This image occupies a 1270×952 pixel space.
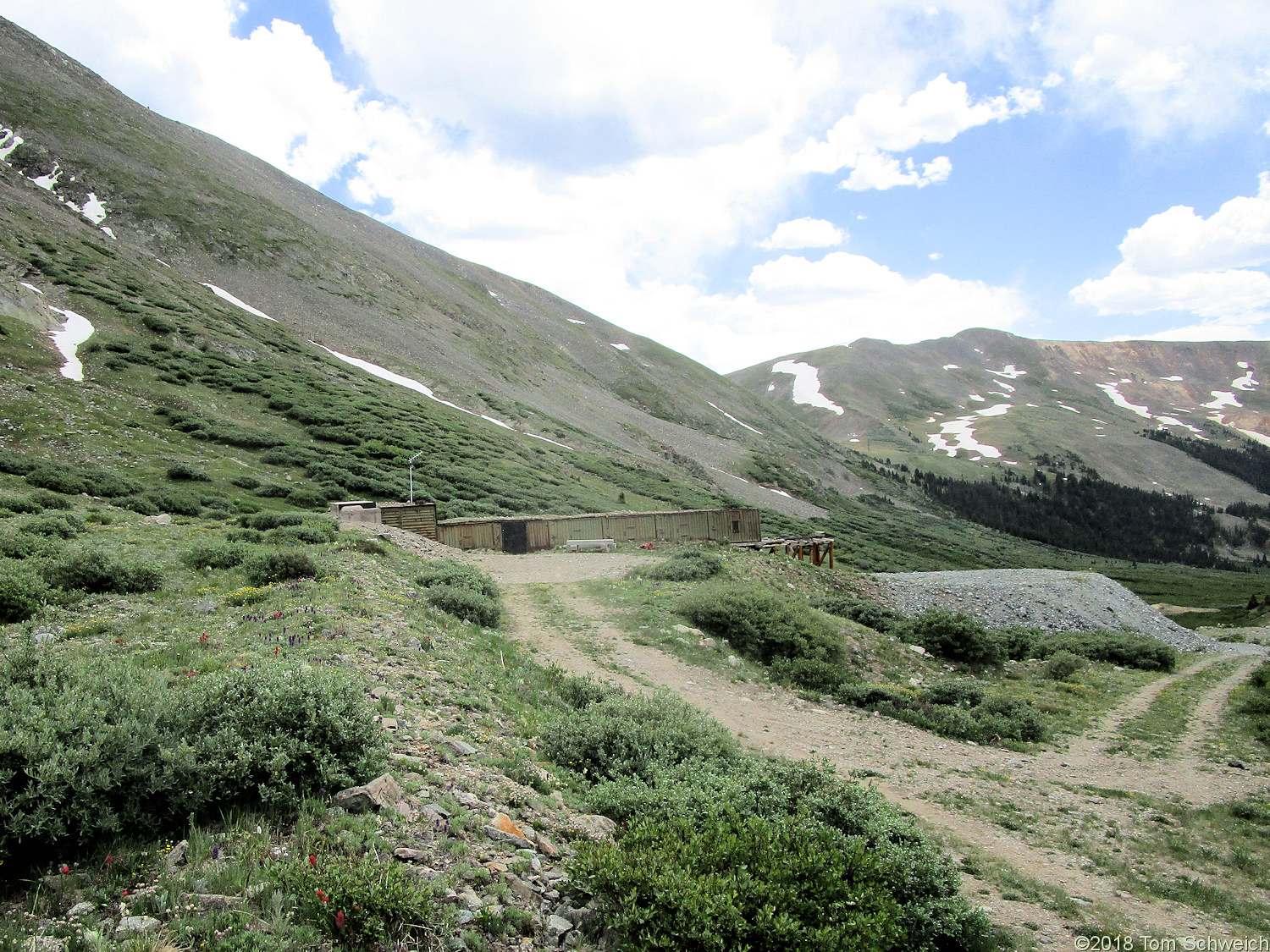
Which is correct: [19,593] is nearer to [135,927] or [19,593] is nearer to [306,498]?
[135,927]

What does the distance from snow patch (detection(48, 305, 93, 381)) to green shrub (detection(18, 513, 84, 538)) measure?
21.2m

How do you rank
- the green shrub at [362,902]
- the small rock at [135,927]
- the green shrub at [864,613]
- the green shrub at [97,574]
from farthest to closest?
the green shrub at [864,613]
the green shrub at [97,574]
the green shrub at [362,902]
the small rock at [135,927]

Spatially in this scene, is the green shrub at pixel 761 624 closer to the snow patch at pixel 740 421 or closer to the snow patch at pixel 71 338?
the snow patch at pixel 71 338

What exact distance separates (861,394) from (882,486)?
314ft

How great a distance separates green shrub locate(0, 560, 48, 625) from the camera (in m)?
8.30

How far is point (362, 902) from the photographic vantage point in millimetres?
3361

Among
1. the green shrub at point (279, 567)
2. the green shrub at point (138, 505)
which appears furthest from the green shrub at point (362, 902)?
the green shrub at point (138, 505)

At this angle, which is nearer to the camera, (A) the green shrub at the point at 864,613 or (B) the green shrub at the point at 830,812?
(B) the green shrub at the point at 830,812

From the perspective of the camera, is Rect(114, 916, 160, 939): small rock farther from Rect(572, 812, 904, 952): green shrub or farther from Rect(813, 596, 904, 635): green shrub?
Rect(813, 596, 904, 635): green shrub

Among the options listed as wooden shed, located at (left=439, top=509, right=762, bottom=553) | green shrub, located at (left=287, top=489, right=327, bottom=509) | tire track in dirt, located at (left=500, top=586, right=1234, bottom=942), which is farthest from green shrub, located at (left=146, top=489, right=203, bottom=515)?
tire track in dirt, located at (left=500, top=586, right=1234, bottom=942)

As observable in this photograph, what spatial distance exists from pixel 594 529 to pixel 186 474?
16.4 m

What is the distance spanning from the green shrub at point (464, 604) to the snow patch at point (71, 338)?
27394mm

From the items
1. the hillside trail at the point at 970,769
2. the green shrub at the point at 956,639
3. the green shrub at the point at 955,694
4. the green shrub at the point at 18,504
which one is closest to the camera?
the hillside trail at the point at 970,769

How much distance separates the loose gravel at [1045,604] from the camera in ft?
87.6
